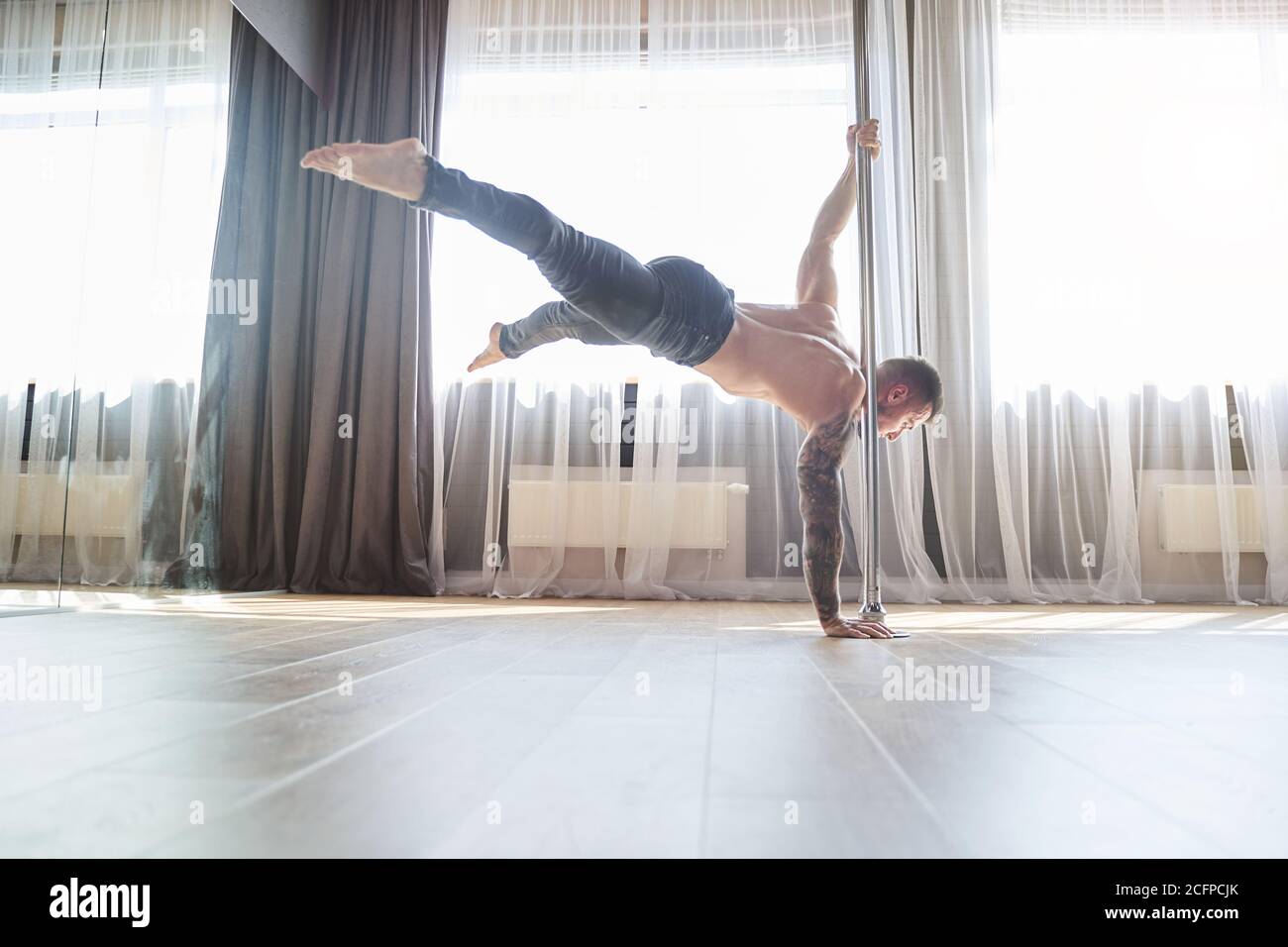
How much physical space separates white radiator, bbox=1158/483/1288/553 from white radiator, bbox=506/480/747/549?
81.5 inches

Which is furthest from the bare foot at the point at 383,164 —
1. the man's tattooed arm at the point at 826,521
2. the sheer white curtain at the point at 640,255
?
the sheer white curtain at the point at 640,255

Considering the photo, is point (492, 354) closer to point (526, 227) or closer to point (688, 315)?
point (688, 315)

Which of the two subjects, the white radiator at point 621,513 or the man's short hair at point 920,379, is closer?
the man's short hair at point 920,379

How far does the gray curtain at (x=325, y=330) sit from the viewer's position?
417cm

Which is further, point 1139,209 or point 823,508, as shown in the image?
point 1139,209

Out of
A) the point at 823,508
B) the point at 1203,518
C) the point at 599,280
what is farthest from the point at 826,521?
the point at 1203,518

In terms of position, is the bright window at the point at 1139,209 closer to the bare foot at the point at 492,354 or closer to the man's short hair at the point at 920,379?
the man's short hair at the point at 920,379

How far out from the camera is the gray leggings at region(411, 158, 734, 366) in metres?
1.76

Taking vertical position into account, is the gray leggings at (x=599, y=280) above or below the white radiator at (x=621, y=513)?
above

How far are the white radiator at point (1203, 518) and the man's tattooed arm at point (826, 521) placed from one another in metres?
2.68

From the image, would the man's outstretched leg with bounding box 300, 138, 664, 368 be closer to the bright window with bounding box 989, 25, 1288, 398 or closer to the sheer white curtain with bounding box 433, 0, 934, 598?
the sheer white curtain with bounding box 433, 0, 934, 598

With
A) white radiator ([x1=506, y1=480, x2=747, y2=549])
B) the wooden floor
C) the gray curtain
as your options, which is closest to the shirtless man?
the wooden floor

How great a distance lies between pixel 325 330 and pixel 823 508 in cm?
310

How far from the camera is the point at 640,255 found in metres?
4.28
